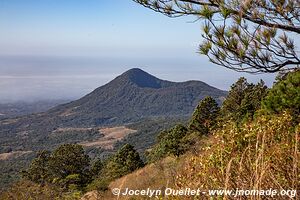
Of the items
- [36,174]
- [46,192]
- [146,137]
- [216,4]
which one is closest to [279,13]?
[216,4]

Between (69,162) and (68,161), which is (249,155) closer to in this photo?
(69,162)

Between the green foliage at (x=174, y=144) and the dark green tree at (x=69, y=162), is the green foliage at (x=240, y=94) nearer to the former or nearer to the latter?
the green foliage at (x=174, y=144)

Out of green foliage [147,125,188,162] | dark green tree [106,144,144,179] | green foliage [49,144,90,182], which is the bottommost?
green foliage [49,144,90,182]

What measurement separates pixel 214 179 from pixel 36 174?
36.7 metres

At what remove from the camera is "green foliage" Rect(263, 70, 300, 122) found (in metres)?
8.55

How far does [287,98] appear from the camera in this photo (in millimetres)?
9008

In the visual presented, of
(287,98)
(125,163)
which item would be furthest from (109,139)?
(287,98)

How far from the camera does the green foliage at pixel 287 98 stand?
8547 millimetres

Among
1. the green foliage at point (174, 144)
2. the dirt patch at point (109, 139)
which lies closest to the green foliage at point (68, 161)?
the green foliage at point (174, 144)

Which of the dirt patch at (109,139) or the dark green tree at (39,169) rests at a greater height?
the dark green tree at (39,169)

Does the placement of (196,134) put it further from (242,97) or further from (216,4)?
(216,4)

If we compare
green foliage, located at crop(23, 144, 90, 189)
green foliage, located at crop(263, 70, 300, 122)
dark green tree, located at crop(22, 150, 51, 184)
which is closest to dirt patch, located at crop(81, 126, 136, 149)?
dark green tree, located at crop(22, 150, 51, 184)

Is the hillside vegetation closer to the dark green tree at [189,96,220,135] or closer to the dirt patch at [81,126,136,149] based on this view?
the dark green tree at [189,96,220,135]

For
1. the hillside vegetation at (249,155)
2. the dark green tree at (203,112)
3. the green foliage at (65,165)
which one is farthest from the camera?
the green foliage at (65,165)
